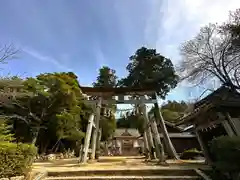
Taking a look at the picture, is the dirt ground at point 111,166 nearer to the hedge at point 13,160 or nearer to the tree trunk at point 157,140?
the tree trunk at point 157,140

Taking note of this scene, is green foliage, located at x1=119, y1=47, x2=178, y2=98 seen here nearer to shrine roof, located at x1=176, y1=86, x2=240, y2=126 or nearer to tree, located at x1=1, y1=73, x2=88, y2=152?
tree, located at x1=1, y1=73, x2=88, y2=152

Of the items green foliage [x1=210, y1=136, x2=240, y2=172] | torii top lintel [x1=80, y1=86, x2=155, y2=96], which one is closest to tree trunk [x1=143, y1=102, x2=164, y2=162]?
torii top lintel [x1=80, y1=86, x2=155, y2=96]

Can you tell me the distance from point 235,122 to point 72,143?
779 inches

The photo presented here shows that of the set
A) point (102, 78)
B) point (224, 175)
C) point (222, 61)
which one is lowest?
point (224, 175)

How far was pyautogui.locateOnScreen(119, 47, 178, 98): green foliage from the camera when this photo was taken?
3725 cm

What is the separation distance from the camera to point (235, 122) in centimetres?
848

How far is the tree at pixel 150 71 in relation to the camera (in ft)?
122

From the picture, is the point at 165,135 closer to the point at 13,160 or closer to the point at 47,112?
the point at 13,160

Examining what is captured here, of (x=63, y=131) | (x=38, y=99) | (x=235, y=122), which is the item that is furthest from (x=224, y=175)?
(x=38, y=99)

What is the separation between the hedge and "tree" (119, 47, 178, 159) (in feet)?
99.6

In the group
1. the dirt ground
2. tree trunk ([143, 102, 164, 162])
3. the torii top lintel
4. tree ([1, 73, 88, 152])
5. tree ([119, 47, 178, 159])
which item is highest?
tree ([119, 47, 178, 159])

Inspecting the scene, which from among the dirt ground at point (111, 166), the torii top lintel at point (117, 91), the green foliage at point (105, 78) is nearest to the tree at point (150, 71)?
the green foliage at point (105, 78)

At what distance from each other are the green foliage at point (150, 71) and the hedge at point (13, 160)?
30.6 m

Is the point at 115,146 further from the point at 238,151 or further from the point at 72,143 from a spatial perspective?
the point at 238,151
